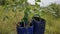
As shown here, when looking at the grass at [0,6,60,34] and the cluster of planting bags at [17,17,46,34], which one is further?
the grass at [0,6,60,34]

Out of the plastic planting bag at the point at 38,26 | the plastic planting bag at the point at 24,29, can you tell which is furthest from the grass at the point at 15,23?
the plastic planting bag at the point at 24,29

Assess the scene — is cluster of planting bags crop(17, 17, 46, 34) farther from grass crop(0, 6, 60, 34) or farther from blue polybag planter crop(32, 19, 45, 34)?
grass crop(0, 6, 60, 34)

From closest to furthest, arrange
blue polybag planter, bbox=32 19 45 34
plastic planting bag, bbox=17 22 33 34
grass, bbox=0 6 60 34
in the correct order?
plastic planting bag, bbox=17 22 33 34 → blue polybag planter, bbox=32 19 45 34 → grass, bbox=0 6 60 34

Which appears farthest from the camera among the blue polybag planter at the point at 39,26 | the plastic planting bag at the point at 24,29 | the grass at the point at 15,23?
the grass at the point at 15,23

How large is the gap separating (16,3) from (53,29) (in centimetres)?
84

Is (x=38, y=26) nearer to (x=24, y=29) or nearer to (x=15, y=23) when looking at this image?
(x=24, y=29)

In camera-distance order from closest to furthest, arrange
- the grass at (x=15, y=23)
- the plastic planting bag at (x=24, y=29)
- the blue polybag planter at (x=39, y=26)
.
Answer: the plastic planting bag at (x=24, y=29) < the blue polybag planter at (x=39, y=26) < the grass at (x=15, y=23)

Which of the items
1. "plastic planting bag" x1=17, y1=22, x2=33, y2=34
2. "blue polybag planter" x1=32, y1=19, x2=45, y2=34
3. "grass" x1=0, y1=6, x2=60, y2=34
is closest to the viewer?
"plastic planting bag" x1=17, y1=22, x2=33, y2=34

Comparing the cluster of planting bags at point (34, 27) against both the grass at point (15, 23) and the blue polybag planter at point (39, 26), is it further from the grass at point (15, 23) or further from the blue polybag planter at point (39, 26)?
the grass at point (15, 23)

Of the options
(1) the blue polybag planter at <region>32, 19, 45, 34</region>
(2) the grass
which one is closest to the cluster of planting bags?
(1) the blue polybag planter at <region>32, 19, 45, 34</region>

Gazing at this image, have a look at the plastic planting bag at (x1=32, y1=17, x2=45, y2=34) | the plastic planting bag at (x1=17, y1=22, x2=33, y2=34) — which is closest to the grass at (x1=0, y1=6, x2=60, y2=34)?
the plastic planting bag at (x1=32, y1=17, x2=45, y2=34)

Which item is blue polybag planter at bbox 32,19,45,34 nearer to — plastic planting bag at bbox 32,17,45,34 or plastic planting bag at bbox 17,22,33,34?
plastic planting bag at bbox 32,17,45,34

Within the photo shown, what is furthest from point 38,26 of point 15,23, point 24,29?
point 15,23

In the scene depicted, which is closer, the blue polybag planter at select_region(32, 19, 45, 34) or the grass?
the blue polybag planter at select_region(32, 19, 45, 34)
